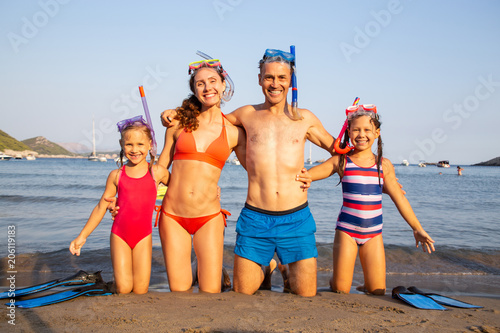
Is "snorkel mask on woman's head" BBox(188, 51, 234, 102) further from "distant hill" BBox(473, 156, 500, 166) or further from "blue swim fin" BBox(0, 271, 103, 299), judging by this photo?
"distant hill" BBox(473, 156, 500, 166)

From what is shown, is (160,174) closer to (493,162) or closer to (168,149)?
(168,149)

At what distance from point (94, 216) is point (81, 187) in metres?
20.6

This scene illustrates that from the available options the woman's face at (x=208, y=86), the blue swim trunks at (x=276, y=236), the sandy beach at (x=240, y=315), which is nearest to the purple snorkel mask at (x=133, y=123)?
the woman's face at (x=208, y=86)

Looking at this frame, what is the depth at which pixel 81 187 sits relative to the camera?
23.0 m

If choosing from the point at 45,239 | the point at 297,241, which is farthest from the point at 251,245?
the point at 45,239

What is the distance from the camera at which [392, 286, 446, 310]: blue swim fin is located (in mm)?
3988

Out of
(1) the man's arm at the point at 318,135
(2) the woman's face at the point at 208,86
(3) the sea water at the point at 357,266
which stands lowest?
(3) the sea water at the point at 357,266

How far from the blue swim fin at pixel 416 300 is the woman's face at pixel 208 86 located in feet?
10.3

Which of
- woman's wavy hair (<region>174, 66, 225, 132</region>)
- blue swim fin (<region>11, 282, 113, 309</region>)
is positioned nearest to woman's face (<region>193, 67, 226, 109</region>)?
woman's wavy hair (<region>174, 66, 225, 132</region>)

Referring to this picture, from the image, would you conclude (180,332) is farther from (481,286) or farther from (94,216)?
(481,286)

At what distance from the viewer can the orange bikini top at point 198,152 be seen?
445cm

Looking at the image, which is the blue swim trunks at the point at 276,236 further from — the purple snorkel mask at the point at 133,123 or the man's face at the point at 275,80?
the purple snorkel mask at the point at 133,123

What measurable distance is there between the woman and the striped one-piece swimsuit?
1540 mm

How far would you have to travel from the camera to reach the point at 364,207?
14.9ft
